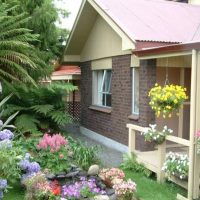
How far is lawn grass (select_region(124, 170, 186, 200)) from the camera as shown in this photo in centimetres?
683

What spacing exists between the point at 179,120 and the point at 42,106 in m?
4.13

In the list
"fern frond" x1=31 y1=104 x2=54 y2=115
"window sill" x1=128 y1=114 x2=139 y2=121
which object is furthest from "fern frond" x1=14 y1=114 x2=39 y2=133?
"window sill" x1=128 y1=114 x2=139 y2=121

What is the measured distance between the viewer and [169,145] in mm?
10000

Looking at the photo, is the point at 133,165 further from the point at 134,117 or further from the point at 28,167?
→ the point at 28,167

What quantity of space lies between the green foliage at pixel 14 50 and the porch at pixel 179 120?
3.56 m

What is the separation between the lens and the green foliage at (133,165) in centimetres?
827

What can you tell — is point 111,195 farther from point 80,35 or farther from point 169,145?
point 80,35

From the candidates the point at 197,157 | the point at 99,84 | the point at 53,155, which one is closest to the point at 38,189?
the point at 53,155

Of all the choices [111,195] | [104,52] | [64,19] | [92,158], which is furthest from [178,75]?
[64,19]

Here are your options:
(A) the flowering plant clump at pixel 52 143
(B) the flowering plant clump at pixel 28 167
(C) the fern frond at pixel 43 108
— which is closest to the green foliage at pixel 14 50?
(C) the fern frond at pixel 43 108

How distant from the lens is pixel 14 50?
38.2 feet

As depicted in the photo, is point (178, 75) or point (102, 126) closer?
point (178, 75)

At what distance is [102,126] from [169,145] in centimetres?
338

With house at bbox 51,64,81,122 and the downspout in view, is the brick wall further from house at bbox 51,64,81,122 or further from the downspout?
house at bbox 51,64,81,122
